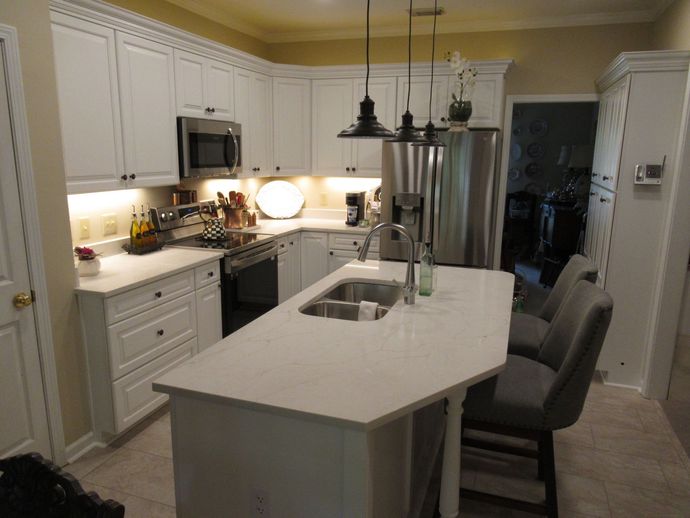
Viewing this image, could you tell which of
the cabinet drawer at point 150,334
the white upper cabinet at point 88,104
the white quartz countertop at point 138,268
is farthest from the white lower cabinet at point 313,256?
the white upper cabinet at point 88,104

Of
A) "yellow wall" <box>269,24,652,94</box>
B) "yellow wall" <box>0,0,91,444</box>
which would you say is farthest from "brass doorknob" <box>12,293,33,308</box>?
"yellow wall" <box>269,24,652,94</box>

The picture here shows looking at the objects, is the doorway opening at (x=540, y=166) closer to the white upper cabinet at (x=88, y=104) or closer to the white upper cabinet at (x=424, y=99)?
the white upper cabinet at (x=424, y=99)

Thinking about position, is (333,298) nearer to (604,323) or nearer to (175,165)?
(604,323)

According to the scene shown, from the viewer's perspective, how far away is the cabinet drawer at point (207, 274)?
10.6 ft

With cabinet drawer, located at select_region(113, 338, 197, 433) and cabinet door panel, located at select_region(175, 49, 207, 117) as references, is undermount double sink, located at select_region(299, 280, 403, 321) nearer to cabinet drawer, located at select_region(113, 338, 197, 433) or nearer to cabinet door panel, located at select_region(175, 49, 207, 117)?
cabinet drawer, located at select_region(113, 338, 197, 433)

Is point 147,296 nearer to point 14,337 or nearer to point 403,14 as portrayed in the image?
point 14,337

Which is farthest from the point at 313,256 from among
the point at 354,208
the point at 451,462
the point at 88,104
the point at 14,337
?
the point at 451,462

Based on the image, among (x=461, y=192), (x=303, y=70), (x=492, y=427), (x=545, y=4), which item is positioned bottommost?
(x=492, y=427)

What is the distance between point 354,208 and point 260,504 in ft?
11.5

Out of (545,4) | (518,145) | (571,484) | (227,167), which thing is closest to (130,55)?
(227,167)

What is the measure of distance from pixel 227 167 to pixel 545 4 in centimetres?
276

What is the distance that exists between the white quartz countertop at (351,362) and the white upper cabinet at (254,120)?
2349 mm

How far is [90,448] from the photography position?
8.91ft

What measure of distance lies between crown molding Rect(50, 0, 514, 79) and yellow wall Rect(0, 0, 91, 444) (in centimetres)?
34
